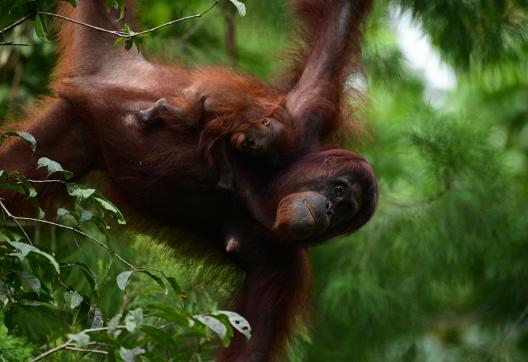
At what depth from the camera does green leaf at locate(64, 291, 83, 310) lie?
3.45 m

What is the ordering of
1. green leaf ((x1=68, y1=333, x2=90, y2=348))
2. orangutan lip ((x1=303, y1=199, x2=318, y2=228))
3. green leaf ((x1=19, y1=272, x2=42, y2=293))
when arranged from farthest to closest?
orangutan lip ((x1=303, y1=199, x2=318, y2=228)) < green leaf ((x1=19, y1=272, x2=42, y2=293)) < green leaf ((x1=68, y1=333, x2=90, y2=348))

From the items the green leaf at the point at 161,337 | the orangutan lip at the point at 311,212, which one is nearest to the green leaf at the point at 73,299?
the green leaf at the point at 161,337

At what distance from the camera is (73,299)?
3463 millimetres

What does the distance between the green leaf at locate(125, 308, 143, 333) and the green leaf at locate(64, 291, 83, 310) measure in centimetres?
61

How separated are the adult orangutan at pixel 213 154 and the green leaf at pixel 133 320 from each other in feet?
4.41

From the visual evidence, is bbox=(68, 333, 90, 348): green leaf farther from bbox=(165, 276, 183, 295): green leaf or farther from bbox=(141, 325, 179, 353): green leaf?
bbox=(165, 276, 183, 295): green leaf

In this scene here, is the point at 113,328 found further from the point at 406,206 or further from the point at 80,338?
the point at 406,206

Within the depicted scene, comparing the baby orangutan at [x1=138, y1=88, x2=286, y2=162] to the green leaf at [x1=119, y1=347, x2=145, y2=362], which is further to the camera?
the baby orangutan at [x1=138, y1=88, x2=286, y2=162]

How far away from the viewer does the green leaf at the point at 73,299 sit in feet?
11.3

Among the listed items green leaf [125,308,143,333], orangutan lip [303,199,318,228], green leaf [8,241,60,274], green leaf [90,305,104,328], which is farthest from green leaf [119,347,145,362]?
orangutan lip [303,199,318,228]

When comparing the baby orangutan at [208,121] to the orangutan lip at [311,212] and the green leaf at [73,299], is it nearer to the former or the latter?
the orangutan lip at [311,212]

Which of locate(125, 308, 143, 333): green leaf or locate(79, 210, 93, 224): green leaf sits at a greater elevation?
locate(125, 308, 143, 333): green leaf

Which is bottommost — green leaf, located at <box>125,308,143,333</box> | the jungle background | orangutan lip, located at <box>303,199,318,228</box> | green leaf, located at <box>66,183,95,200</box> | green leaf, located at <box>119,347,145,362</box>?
the jungle background

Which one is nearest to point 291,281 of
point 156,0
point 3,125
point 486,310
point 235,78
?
point 235,78
